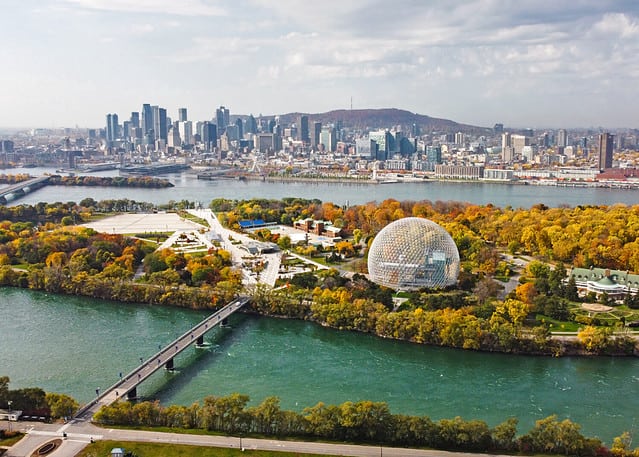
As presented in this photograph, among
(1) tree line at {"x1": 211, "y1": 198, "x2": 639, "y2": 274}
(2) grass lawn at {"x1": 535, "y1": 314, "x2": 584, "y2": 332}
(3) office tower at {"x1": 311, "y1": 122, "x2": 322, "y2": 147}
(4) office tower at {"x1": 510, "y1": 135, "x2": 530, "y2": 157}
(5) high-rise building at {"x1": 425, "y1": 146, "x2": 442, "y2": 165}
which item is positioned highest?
(3) office tower at {"x1": 311, "y1": 122, "x2": 322, "y2": 147}

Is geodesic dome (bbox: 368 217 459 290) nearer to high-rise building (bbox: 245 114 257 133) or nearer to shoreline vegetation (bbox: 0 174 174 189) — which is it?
shoreline vegetation (bbox: 0 174 174 189)

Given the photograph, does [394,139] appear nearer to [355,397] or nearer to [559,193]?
[559,193]

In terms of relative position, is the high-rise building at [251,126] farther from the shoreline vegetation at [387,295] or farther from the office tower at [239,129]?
the shoreline vegetation at [387,295]

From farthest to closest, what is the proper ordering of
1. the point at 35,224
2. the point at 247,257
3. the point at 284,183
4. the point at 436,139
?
the point at 436,139 < the point at 284,183 < the point at 35,224 < the point at 247,257

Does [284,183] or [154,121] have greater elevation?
[154,121]

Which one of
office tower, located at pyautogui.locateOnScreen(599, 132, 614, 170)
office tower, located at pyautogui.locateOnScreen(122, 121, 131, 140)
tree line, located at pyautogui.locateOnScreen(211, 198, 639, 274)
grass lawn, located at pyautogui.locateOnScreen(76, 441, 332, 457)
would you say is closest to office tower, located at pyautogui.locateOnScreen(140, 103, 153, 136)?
office tower, located at pyautogui.locateOnScreen(122, 121, 131, 140)

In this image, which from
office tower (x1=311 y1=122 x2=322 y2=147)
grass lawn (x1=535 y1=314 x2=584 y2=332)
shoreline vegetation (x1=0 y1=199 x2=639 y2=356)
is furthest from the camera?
office tower (x1=311 y1=122 x2=322 y2=147)

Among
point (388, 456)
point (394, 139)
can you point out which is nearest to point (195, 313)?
point (388, 456)

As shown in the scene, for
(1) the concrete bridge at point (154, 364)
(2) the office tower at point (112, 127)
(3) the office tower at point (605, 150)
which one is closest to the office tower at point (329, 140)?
(3) the office tower at point (605, 150)
